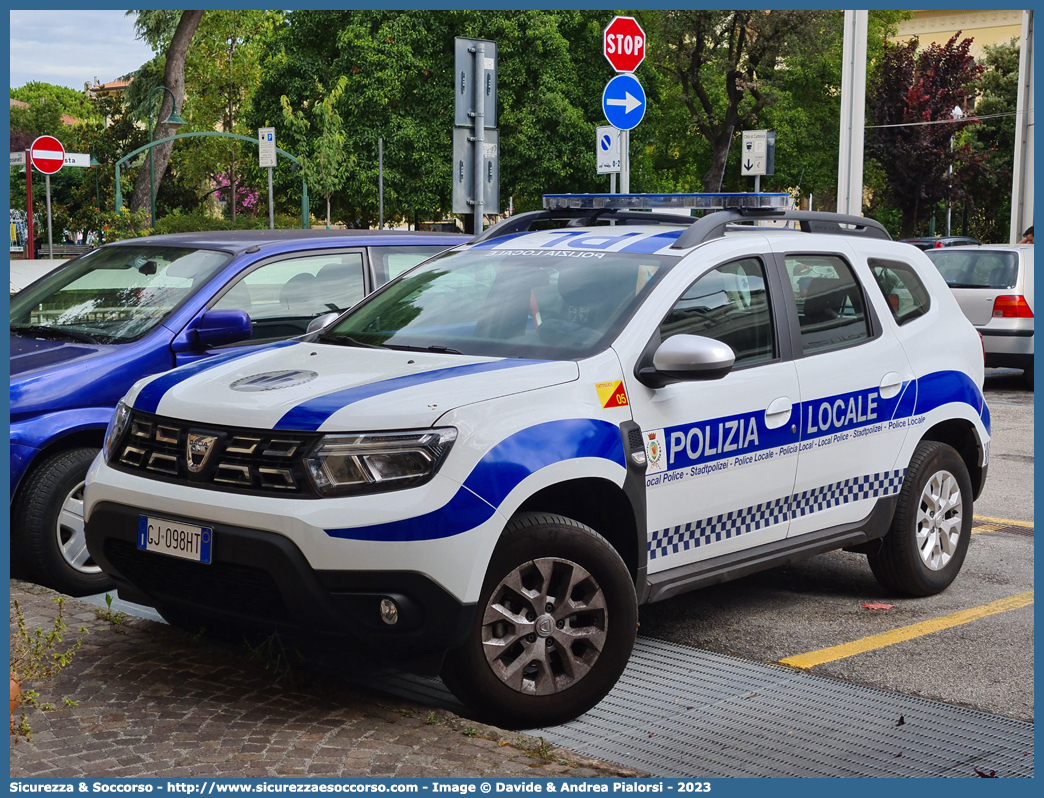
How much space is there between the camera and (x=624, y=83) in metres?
13.1

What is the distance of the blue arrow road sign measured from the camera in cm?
1298

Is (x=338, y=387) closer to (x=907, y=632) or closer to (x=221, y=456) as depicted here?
(x=221, y=456)

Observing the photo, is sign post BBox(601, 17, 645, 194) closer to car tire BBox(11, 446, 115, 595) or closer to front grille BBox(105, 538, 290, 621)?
car tire BBox(11, 446, 115, 595)

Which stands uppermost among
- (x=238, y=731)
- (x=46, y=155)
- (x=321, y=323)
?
(x=46, y=155)

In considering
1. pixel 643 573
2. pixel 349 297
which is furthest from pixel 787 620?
pixel 349 297

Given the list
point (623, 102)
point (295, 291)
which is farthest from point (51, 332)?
point (623, 102)

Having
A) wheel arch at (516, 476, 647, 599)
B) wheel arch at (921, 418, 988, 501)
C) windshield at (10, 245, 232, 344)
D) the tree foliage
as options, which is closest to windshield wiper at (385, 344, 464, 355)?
wheel arch at (516, 476, 647, 599)

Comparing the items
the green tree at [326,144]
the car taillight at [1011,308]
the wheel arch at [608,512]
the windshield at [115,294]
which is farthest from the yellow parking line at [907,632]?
the green tree at [326,144]

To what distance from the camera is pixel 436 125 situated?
43031 mm

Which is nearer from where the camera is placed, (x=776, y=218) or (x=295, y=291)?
(x=776, y=218)

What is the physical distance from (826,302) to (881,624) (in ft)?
4.97

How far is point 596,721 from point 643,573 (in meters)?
0.58

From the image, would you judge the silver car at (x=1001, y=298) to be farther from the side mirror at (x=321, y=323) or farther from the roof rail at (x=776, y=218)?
the side mirror at (x=321, y=323)

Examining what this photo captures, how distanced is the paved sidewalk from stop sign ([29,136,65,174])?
56.4 ft
